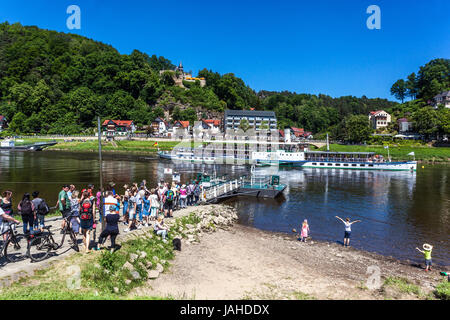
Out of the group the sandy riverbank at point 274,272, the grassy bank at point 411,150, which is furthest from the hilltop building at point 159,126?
the sandy riverbank at point 274,272

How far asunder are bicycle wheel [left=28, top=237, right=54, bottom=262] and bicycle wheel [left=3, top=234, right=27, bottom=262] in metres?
0.32

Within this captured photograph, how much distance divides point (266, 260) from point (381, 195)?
2954 cm

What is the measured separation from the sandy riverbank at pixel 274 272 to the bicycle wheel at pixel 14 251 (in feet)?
15.0

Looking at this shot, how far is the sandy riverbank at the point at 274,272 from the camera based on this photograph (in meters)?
10.8

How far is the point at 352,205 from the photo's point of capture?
31.8 meters

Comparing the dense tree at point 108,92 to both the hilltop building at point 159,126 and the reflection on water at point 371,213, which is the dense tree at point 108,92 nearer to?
the hilltop building at point 159,126

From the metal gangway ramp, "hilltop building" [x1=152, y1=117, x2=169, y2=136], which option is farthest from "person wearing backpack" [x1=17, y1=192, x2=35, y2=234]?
"hilltop building" [x1=152, y1=117, x2=169, y2=136]

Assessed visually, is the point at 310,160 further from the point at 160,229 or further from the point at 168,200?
the point at 160,229

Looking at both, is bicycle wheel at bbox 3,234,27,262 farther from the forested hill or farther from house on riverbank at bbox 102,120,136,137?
the forested hill

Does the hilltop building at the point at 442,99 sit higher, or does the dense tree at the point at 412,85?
the dense tree at the point at 412,85

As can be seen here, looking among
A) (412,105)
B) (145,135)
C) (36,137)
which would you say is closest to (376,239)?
(145,135)

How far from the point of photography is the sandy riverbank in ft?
35.5

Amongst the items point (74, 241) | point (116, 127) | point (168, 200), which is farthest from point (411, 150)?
point (116, 127)

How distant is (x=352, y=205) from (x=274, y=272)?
72.7ft
